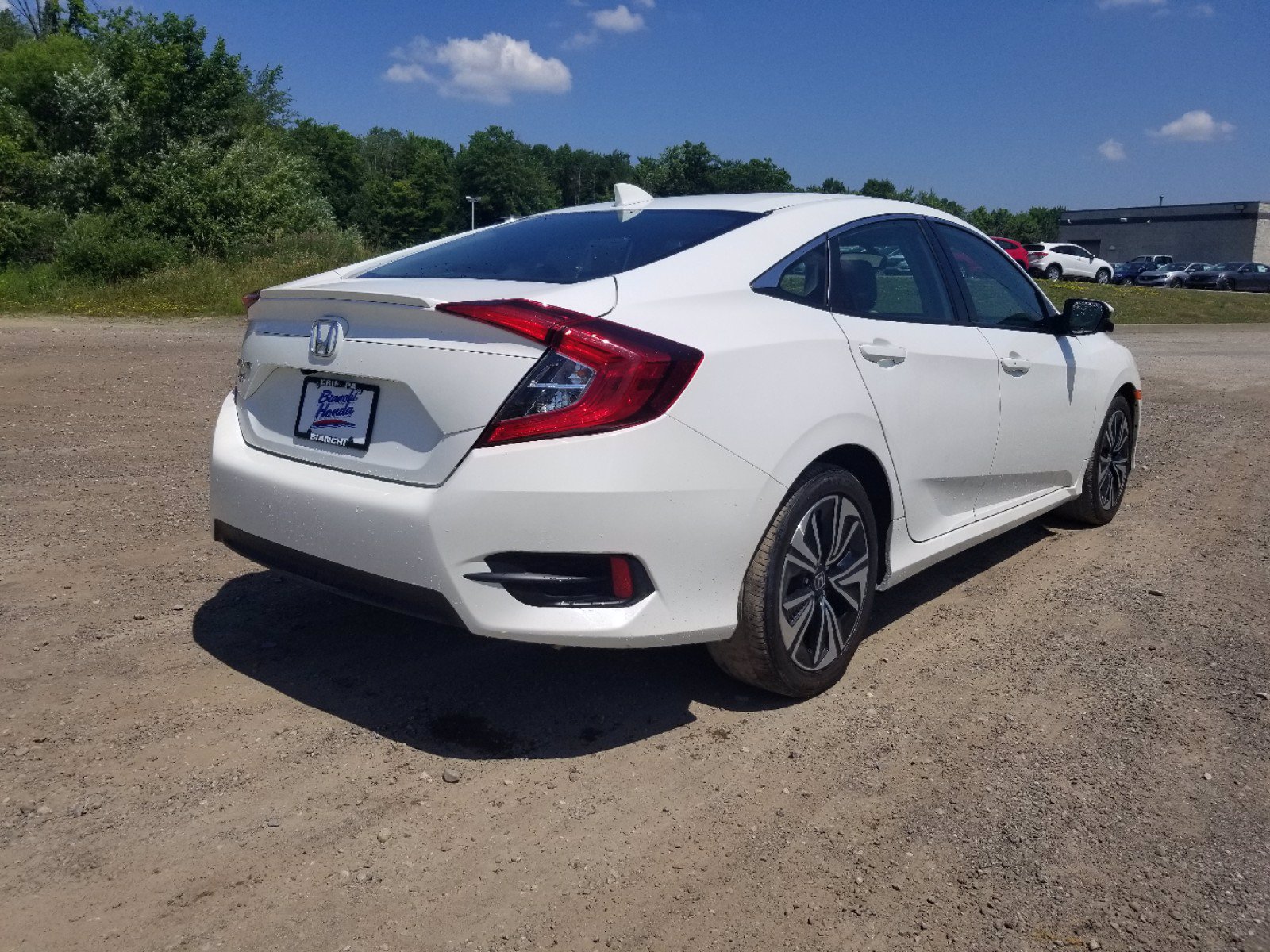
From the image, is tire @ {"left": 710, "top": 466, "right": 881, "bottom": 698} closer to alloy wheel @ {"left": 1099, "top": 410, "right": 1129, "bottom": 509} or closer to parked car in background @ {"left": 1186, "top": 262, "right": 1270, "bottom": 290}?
alloy wheel @ {"left": 1099, "top": 410, "right": 1129, "bottom": 509}

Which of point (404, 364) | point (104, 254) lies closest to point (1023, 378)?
point (404, 364)

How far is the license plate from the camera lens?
10.5 feet

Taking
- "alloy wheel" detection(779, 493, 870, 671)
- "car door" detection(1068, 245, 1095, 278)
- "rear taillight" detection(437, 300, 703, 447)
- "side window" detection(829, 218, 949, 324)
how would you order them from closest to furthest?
"rear taillight" detection(437, 300, 703, 447), "alloy wheel" detection(779, 493, 870, 671), "side window" detection(829, 218, 949, 324), "car door" detection(1068, 245, 1095, 278)

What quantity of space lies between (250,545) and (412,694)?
714mm

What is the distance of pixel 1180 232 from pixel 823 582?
8792 cm

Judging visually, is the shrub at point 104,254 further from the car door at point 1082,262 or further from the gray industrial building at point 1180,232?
the gray industrial building at point 1180,232

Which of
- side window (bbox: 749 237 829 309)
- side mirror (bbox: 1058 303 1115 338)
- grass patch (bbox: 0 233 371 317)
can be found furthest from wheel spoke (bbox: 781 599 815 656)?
grass patch (bbox: 0 233 371 317)

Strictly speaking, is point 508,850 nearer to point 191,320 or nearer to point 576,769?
point 576,769

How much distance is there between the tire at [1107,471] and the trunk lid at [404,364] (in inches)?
142

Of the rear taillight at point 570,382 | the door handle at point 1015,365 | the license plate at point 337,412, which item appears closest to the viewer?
the rear taillight at point 570,382

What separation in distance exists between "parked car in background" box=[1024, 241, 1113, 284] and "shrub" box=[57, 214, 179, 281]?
106 ft

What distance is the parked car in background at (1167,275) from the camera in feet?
165

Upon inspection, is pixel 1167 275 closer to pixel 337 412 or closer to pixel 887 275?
pixel 887 275

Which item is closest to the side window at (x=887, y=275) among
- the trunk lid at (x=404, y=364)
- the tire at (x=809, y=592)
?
the tire at (x=809, y=592)
